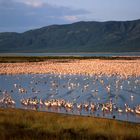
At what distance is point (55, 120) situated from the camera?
48.3 ft

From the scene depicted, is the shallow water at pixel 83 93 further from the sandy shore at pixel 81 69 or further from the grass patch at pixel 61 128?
the sandy shore at pixel 81 69

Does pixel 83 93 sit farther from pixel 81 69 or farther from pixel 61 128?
pixel 81 69

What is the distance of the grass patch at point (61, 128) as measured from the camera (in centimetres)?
1123

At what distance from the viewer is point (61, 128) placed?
1304 cm

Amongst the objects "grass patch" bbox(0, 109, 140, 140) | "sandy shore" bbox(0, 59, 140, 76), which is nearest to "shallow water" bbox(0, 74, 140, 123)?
"grass patch" bbox(0, 109, 140, 140)

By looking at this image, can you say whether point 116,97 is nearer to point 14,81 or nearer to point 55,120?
point 55,120

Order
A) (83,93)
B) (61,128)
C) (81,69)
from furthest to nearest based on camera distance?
1. (81,69)
2. (83,93)
3. (61,128)

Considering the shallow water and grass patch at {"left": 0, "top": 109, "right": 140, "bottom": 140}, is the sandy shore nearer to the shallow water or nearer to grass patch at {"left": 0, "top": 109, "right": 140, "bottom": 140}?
the shallow water

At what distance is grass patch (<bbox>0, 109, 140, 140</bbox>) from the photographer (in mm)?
11227

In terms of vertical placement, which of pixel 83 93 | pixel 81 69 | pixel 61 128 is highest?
pixel 61 128

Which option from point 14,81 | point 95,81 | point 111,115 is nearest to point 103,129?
point 111,115

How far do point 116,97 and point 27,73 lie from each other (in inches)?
833

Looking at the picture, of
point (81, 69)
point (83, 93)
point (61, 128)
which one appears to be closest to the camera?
point (61, 128)

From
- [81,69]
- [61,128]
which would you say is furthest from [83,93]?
[81,69]
